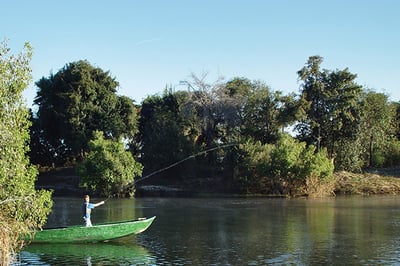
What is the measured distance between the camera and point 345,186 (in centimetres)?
6016

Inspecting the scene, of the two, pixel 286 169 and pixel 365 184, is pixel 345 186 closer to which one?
pixel 365 184

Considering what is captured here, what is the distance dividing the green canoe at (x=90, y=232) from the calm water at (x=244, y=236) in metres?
0.36

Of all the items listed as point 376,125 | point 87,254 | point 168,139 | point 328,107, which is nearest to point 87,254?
point 87,254

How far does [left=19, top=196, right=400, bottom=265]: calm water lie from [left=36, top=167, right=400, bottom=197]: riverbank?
11333mm

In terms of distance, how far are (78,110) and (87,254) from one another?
45241mm

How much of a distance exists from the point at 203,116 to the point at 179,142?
499cm

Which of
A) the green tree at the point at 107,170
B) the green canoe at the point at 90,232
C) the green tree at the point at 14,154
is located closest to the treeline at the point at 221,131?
the green tree at the point at 107,170

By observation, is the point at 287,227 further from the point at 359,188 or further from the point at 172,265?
the point at 359,188

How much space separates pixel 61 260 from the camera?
2334 centimetres

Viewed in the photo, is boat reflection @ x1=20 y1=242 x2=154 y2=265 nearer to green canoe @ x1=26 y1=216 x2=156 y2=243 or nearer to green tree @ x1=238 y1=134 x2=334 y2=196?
green canoe @ x1=26 y1=216 x2=156 y2=243

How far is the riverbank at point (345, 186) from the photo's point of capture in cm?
5947

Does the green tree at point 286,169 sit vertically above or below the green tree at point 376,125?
below

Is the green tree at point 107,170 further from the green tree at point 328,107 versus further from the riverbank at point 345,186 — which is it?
the green tree at point 328,107

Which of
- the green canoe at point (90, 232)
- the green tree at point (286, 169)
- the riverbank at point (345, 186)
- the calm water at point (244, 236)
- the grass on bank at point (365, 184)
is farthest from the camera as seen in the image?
the riverbank at point (345, 186)
